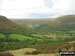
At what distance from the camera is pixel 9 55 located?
45.3 m

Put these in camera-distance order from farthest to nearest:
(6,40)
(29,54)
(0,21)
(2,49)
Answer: (0,21) → (6,40) → (2,49) → (29,54)

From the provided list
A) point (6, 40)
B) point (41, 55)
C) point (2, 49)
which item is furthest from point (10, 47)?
point (41, 55)

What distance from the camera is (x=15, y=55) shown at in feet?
149

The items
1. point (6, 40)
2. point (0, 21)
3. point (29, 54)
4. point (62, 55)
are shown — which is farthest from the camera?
point (0, 21)

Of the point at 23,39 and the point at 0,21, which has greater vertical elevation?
the point at 0,21

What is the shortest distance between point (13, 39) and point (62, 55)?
3991 cm

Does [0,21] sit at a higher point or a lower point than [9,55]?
higher

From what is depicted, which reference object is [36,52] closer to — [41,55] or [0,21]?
[41,55]

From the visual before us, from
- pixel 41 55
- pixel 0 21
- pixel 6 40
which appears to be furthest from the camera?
pixel 0 21

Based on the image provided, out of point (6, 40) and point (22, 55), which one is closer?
point (22, 55)

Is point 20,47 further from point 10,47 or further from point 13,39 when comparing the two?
point 13,39

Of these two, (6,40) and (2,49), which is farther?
(6,40)

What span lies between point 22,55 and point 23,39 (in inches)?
1081

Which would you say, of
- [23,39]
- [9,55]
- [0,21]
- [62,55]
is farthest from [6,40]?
[0,21]
